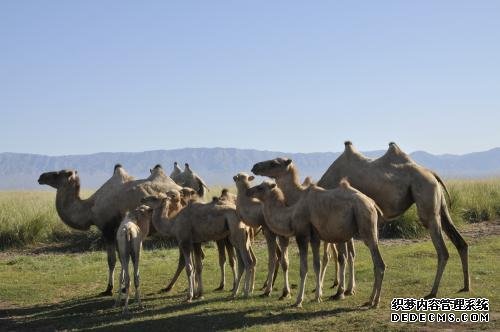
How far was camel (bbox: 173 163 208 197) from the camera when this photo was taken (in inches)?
693

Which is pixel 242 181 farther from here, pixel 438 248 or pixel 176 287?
pixel 438 248

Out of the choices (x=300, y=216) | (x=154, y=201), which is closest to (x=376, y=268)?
(x=300, y=216)

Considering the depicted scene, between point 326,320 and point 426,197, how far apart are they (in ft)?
9.52

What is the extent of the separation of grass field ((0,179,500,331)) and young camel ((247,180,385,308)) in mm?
767

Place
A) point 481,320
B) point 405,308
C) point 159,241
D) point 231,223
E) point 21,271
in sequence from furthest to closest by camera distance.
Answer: point 159,241
point 21,271
point 231,223
point 405,308
point 481,320

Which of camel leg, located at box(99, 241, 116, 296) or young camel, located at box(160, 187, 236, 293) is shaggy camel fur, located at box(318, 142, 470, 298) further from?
camel leg, located at box(99, 241, 116, 296)

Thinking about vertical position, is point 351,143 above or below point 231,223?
above

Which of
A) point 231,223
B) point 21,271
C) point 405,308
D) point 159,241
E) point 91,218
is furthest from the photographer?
point 159,241

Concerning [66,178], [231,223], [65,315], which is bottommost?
[65,315]

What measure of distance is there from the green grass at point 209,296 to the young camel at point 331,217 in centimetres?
76

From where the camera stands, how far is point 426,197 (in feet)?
37.5

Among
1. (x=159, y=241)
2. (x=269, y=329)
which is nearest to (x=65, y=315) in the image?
(x=269, y=329)

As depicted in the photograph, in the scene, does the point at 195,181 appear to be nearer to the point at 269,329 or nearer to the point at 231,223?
the point at 231,223

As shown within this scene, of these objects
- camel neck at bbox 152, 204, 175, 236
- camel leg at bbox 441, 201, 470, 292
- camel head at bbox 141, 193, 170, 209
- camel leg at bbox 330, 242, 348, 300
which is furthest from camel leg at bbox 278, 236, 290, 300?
camel leg at bbox 441, 201, 470, 292
